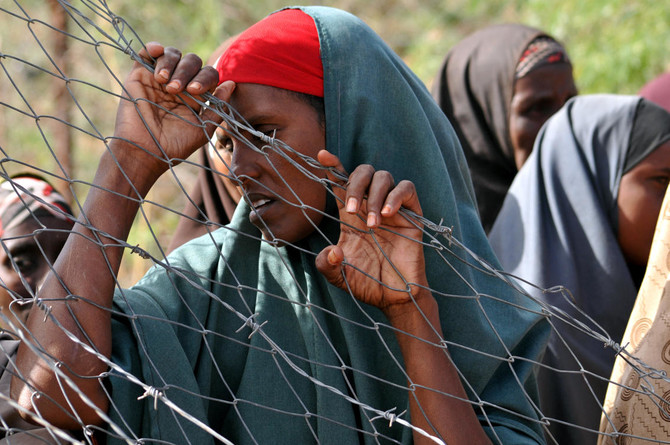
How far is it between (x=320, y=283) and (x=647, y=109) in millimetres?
1471

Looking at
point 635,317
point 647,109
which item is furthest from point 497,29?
point 635,317

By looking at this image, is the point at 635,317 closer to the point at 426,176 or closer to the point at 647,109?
the point at 426,176

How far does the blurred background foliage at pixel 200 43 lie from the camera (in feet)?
17.9

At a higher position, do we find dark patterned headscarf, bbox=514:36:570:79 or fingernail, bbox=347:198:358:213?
fingernail, bbox=347:198:358:213

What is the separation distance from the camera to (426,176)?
163 cm

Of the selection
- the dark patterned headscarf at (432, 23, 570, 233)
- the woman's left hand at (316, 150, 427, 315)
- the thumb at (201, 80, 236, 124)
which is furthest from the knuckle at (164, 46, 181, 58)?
the dark patterned headscarf at (432, 23, 570, 233)

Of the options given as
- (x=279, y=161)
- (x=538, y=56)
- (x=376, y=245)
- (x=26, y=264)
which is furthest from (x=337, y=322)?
(x=538, y=56)

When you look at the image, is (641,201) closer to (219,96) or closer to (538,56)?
(538,56)

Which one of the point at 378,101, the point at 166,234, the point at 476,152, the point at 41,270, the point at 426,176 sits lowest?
the point at 166,234

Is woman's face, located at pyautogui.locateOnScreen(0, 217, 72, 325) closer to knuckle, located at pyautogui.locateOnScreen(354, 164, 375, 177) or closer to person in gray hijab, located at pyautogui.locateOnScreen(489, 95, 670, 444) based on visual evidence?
knuckle, located at pyautogui.locateOnScreen(354, 164, 375, 177)

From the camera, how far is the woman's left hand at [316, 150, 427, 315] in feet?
4.57

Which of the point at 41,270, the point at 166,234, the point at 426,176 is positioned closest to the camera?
the point at 426,176

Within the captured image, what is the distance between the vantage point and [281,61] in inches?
65.0

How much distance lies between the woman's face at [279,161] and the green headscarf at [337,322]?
57 millimetres
